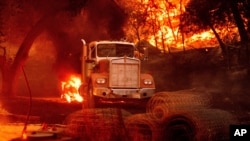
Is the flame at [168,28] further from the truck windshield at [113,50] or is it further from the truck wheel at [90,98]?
the truck wheel at [90,98]

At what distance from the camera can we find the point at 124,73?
15.1 meters

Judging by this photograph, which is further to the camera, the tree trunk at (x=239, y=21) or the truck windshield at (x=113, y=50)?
the tree trunk at (x=239, y=21)

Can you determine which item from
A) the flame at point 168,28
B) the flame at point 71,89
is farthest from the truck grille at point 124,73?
the flame at point 168,28

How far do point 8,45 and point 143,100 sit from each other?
14.8 m

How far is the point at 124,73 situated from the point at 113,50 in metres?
1.15

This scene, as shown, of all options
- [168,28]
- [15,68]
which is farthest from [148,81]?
[168,28]

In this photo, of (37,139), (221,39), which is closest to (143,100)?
(37,139)

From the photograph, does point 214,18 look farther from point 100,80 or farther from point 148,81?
point 100,80

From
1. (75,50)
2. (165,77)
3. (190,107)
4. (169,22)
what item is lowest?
(190,107)

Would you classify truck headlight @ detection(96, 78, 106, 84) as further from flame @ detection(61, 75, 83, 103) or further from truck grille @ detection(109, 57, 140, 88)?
flame @ detection(61, 75, 83, 103)

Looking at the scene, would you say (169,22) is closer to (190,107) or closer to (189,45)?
(189,45)

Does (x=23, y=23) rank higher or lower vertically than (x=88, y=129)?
higher

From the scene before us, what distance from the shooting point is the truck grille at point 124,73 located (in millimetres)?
14970

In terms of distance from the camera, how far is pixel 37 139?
8.93 meters
